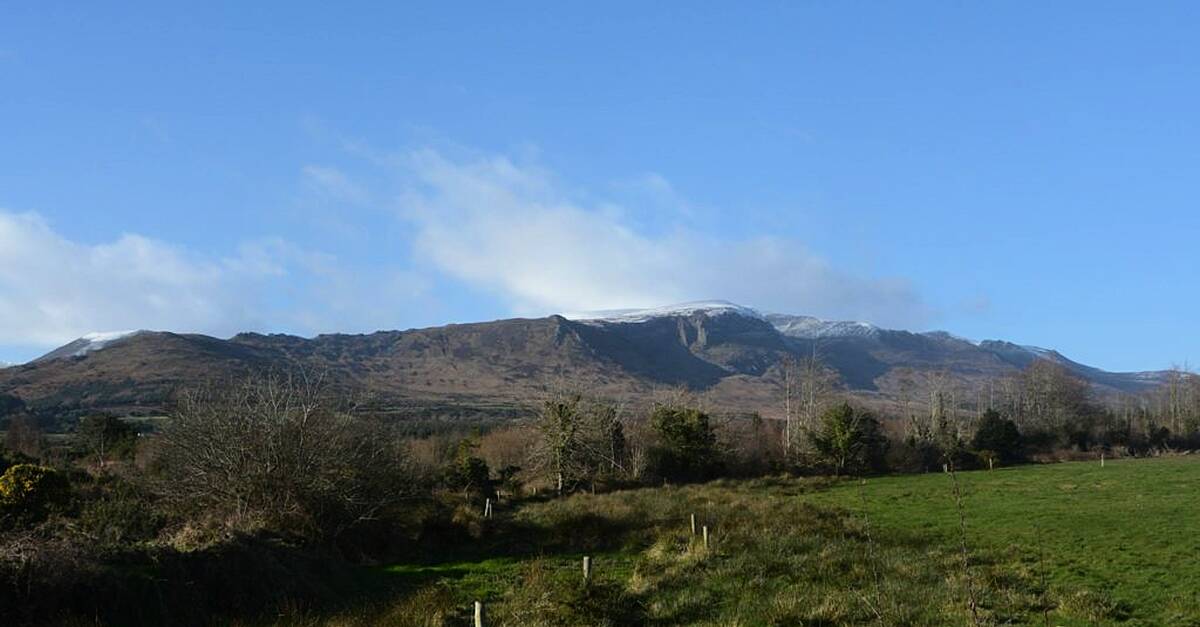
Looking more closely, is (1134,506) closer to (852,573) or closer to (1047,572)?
(1047,572)

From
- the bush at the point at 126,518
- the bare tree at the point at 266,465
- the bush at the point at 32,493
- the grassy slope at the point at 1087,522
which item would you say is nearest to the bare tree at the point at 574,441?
the grassy slope at the point at 1087,522

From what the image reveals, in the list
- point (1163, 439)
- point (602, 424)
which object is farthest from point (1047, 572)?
point (1163, 439)

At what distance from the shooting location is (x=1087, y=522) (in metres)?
31.2

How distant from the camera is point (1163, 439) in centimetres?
8719

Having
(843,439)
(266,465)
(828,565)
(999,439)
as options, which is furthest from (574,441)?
(999,439)

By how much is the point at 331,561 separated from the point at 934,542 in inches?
757

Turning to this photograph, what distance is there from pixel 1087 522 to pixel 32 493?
1432 inches

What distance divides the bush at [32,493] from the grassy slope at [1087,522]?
2784cm

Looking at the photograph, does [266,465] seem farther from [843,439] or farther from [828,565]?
[843,439]

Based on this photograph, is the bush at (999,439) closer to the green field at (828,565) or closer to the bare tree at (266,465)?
the green field at (828,565)

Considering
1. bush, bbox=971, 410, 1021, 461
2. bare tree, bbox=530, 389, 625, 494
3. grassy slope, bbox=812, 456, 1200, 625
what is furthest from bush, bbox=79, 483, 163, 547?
bush, bbox=971, 410, 1021, 461

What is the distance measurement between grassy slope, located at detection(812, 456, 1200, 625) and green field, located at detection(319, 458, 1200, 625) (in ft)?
0.31

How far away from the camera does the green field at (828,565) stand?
645 inches

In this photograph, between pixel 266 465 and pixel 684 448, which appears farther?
pixel 684 448
